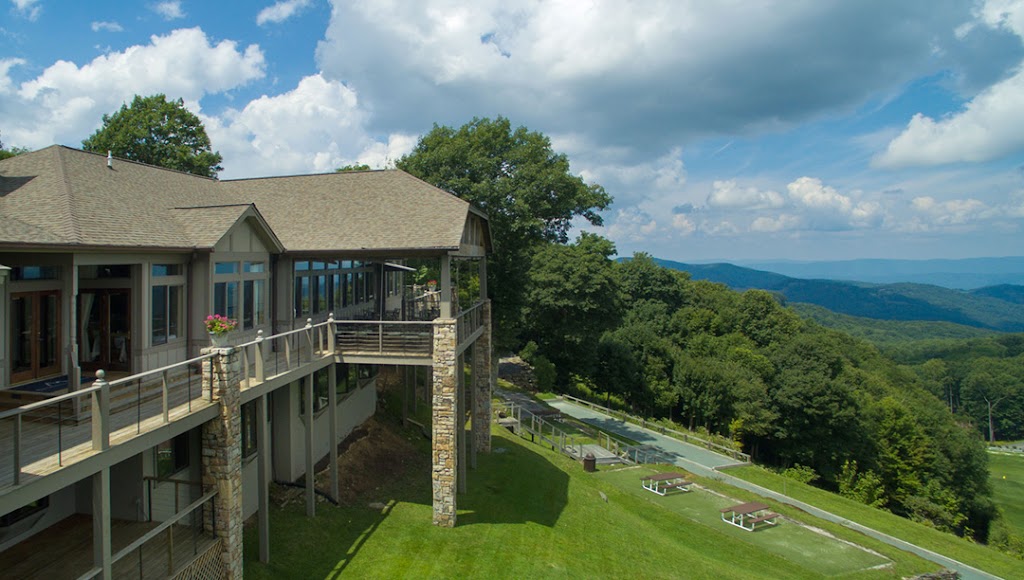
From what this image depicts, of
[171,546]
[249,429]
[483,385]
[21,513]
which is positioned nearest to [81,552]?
[21,513]

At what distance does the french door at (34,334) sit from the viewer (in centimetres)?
898

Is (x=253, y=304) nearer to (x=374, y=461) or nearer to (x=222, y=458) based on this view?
(x=222, y=458)

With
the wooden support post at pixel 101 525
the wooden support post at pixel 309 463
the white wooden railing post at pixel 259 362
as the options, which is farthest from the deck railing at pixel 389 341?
the wooden support post at pixel 101 525

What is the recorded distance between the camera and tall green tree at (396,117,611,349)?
94.7 feet

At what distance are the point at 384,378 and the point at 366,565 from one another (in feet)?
45.1

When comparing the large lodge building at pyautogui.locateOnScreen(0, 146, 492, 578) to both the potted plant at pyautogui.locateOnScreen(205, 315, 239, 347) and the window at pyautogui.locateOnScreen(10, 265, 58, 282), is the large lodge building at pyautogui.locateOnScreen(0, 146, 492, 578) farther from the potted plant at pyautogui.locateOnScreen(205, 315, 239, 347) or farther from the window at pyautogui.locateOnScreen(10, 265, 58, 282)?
the potted plant at pyautogui.locateOnScreen(205, 315, 239, 347)

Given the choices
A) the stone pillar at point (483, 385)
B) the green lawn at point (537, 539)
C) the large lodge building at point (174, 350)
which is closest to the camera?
the large lodge building at point (174, 350)

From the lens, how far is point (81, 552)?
8.19 metres

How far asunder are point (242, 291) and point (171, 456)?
13.9ft

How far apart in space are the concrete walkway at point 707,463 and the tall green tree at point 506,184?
338 inches

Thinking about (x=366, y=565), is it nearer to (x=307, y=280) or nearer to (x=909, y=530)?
(x=307, y=280)

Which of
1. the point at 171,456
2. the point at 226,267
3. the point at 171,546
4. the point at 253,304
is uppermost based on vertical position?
the point at 226,267

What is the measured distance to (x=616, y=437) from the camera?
30594 mm

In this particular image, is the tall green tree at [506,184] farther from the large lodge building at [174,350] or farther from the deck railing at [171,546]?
the deck railing at [171,546]
